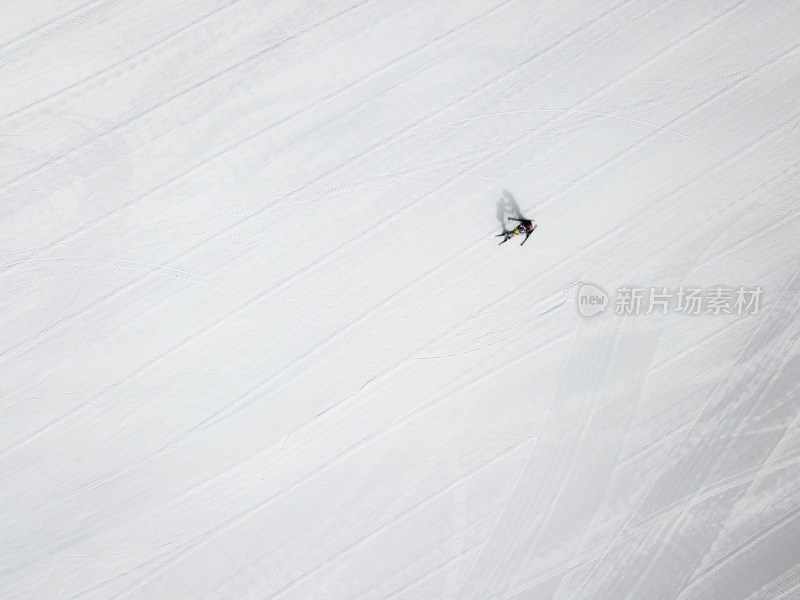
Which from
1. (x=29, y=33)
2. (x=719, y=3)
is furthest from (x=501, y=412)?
(x=29, y=33)

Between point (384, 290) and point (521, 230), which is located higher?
point (384, 290)

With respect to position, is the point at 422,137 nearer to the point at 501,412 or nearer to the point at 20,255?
the point at 501,412

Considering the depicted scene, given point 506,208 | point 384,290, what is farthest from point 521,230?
point 384,290

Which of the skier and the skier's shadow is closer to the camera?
the skier

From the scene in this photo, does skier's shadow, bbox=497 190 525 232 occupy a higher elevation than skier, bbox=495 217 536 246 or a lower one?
higher

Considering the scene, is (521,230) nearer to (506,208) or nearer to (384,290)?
(506,208)

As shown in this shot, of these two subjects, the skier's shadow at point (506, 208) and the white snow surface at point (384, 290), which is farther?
the skier's shadow at point (506, 208)
